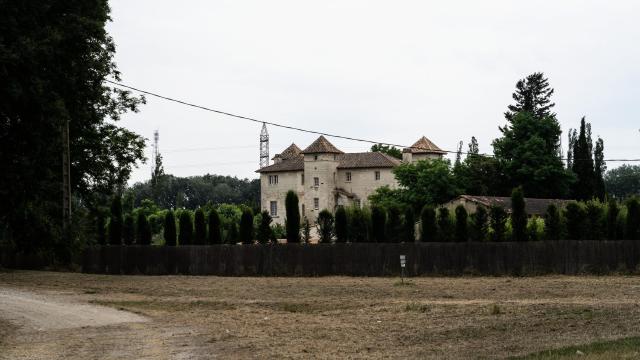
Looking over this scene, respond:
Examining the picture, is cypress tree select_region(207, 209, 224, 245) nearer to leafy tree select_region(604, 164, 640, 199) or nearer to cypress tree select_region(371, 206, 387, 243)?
cypress tree select_region(371, 206, 387, 243)

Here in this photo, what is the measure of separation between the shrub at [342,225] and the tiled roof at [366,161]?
56.6m

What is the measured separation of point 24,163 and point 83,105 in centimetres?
671

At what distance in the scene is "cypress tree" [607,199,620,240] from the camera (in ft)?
138

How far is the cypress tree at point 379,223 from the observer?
4562 cm

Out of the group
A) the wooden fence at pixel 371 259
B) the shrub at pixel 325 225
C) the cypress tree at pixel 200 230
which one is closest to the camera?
the wooden fence at pixel 371 259

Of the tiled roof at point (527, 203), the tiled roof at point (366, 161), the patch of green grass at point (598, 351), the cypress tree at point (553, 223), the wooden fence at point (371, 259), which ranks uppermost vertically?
the tiled roof at point (366, 161)

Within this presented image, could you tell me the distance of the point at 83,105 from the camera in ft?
103

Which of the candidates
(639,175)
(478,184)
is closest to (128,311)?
(478,184)

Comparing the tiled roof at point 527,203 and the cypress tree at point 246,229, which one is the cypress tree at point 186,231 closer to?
the cypress tree at point 246,229

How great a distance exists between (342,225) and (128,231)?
42.5ft

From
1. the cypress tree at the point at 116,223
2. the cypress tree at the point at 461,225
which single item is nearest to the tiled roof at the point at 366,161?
the cypress tree at the point at 116,223

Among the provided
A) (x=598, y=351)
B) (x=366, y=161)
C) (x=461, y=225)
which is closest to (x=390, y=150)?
(x=366, y=161)

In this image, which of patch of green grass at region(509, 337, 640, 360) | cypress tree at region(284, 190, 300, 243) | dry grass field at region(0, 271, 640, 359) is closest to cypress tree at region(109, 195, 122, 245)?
cypress tree at region(284, 190, 300, 243)

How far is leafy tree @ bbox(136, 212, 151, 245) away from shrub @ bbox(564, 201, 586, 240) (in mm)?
22917
